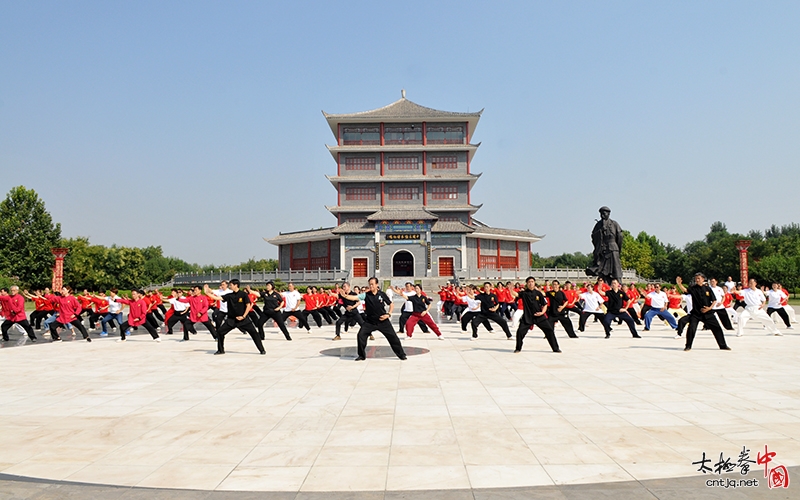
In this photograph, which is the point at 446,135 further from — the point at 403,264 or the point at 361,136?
the point at 403,264

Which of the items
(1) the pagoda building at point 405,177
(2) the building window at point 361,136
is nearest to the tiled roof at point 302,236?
(1) the pagoda building at point 405,177

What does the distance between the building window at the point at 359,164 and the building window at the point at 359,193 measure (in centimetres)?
178

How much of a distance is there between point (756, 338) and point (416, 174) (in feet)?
108

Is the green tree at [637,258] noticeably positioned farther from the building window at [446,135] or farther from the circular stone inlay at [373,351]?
the circular stone inlay at [373,351]

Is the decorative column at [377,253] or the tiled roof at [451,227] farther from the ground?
the tiled roof at [451,227]

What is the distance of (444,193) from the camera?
44375 mm

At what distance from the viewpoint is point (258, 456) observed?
14.8 ft

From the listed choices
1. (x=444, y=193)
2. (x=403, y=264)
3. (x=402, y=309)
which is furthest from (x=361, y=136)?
(x=402, y=309)

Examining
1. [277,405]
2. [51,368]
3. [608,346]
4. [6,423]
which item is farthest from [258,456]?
[608,346]

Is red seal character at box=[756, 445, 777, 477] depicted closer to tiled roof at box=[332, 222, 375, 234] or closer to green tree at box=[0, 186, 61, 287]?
tiled roof at box=[332, 222, 375, 234]

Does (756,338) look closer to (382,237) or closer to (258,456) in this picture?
(258,456)

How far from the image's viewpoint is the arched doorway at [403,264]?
43969mm

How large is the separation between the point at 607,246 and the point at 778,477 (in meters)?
16.3

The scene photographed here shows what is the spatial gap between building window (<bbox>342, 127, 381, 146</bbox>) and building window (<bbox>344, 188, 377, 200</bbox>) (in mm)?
3778
